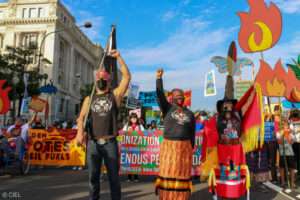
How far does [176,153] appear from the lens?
4375 mm

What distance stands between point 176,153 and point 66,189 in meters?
3.08

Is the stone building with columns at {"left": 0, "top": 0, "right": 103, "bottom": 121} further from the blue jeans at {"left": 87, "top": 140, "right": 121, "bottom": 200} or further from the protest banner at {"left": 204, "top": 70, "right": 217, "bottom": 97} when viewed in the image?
the blue jeans at {"left": 87, "top": 140, "right": 121, "bottom": 200}

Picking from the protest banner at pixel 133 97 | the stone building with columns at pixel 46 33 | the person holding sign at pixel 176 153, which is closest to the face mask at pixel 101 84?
the person holding sign at pixel 176 153

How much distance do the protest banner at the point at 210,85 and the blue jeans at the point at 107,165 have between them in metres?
8.01

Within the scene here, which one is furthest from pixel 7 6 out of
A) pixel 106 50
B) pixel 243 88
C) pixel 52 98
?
pixel 106 50

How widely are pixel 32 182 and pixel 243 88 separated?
9.81m

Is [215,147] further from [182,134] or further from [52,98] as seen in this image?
[52,98]

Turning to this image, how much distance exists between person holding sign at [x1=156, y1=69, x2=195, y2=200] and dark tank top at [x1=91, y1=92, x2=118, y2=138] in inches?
27.8

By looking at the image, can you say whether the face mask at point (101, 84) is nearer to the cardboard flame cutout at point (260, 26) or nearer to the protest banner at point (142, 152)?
the cardboard flame cutout at point (260, 26)

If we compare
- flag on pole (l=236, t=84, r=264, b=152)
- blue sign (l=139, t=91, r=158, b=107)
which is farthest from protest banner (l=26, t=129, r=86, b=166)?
blue sign (l=139, t=91, r=158, b=107)

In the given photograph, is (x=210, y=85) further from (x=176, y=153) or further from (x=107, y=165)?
(x=107, y=165)

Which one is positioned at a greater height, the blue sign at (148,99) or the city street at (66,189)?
the blue sign at (148,99)

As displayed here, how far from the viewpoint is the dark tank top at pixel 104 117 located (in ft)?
13.9

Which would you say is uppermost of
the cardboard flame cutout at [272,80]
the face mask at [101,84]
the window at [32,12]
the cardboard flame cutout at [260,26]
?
the window at [32,12]
